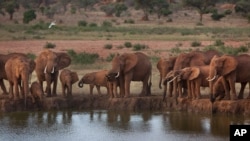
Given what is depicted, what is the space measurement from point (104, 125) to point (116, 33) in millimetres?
33244

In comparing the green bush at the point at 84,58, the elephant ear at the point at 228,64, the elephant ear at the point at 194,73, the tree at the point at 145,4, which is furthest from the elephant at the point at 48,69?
the tree at the point at 145,4

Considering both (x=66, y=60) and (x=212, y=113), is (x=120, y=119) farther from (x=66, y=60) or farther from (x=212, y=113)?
(x=66, y=60)

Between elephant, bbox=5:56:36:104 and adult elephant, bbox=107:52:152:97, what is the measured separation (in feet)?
9.04

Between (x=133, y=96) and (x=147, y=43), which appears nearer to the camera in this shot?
(x=133, y=96)

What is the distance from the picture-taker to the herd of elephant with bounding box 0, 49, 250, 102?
21.7 metres

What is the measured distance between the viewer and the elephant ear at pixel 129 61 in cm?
2341

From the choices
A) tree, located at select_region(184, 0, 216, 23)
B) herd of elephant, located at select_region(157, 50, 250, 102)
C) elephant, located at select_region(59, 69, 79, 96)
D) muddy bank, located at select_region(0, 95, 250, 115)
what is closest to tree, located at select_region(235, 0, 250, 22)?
tree, located at select_region(184, 0, 216, 23)

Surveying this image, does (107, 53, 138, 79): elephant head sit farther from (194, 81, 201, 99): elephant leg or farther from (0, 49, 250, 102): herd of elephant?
(194, 81, 201, 99): elephant leg

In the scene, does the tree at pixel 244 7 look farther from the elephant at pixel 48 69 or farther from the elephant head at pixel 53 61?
the elephant at pixel 48 69

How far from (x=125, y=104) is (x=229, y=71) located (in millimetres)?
3534

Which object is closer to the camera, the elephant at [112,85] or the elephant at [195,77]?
the elephant at [195,77]

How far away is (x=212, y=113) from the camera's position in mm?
21297

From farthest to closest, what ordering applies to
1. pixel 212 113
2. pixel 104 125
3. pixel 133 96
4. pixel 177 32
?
pixel 177 32 < pixel 133 96 < pixel 212 113 < pixel 104 125

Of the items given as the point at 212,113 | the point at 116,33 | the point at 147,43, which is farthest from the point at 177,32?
the point at 212,113
